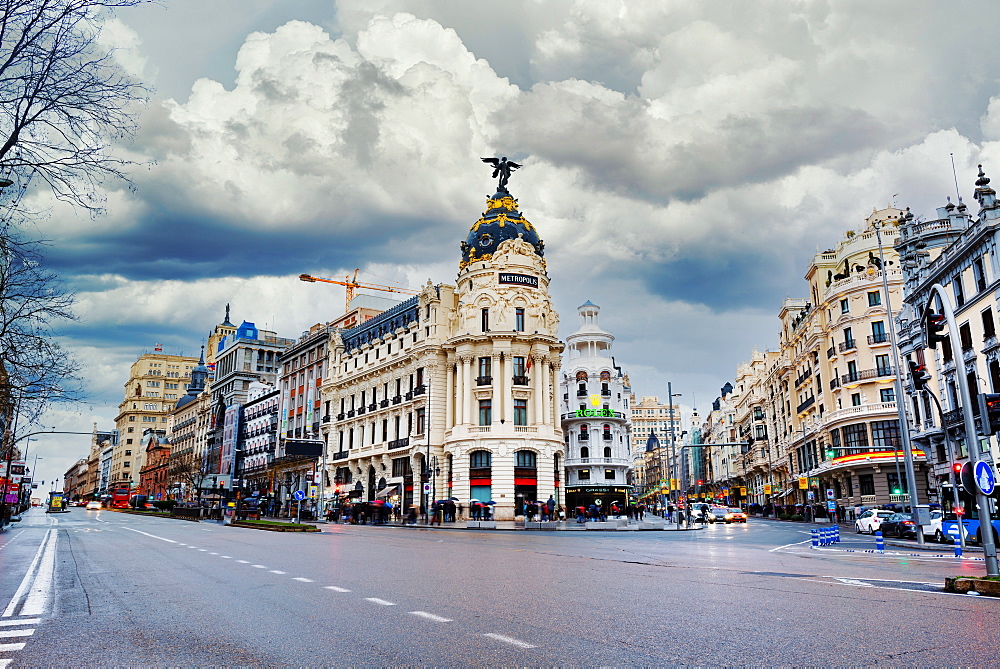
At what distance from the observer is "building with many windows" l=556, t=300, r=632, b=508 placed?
3706 inches

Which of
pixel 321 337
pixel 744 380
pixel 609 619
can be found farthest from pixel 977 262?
pixel 744 380

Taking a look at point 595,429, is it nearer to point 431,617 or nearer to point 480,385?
point 480,385

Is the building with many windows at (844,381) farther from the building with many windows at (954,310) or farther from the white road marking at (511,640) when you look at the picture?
the white road marking at (511,640)

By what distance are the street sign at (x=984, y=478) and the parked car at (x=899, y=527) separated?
2253cm

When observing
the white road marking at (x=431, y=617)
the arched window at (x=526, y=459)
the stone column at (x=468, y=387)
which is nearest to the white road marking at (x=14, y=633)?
the white road marking at (x=431, y=617)

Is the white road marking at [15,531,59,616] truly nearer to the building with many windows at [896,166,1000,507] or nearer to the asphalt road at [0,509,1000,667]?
the asphalt road at [0,509,1000,667]

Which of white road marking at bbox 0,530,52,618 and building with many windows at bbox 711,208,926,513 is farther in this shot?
building with many windows at bbox 711,208,926,513

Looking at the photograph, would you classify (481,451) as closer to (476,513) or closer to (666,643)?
(476,513)

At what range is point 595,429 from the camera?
95688 mm

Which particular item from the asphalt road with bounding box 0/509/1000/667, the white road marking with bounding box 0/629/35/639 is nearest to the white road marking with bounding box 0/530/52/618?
the asphalt road with bounding box 0/509/1000/667

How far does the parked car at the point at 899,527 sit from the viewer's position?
33.4 metres

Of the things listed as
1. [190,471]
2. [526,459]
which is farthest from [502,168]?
[190,471]

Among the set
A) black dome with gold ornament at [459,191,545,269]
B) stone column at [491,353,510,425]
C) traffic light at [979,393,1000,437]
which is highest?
black dome with gold ornament at [459,191,545,269]

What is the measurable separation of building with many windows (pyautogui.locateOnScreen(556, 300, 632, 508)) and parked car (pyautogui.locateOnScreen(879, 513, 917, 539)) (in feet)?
191
